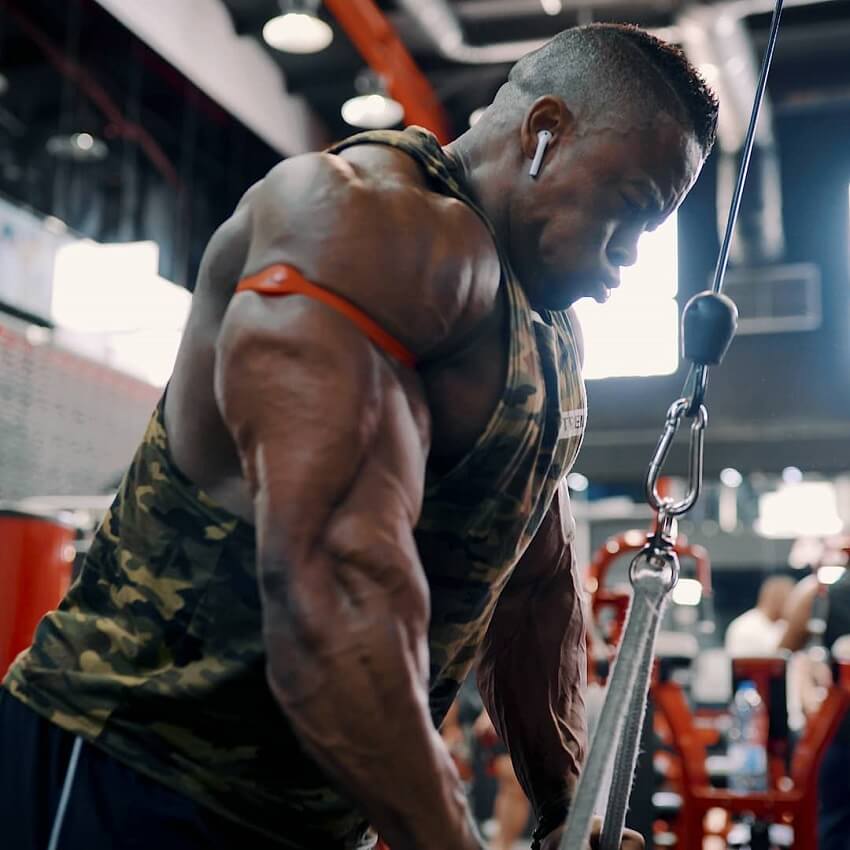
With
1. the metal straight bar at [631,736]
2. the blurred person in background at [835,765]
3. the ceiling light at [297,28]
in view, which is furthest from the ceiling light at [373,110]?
the metal straight bar at [631,736]

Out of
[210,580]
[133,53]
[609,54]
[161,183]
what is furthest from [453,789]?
[161,183]

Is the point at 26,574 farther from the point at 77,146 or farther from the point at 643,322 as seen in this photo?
the point at 643,322

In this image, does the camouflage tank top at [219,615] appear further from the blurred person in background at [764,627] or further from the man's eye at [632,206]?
the blurred person in background at [764,627]

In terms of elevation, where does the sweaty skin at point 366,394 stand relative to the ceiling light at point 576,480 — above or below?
below

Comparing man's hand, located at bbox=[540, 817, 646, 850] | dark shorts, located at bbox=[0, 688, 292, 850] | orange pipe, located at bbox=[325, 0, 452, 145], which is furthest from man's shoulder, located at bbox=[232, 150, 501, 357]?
orange pipe, located at bbox=[325, 0, 452, 145]

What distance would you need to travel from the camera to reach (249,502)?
1.11 m

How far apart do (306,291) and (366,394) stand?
97 mm

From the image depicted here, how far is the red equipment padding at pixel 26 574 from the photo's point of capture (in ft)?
9.20

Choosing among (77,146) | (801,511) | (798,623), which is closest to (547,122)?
(798,623)

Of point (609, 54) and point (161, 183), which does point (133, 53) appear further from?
point (609, 54)

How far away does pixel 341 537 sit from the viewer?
3.10 feet

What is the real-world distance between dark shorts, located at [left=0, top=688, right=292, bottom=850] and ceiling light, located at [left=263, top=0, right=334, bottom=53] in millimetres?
6215

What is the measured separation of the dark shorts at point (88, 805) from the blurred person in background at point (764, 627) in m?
3.57

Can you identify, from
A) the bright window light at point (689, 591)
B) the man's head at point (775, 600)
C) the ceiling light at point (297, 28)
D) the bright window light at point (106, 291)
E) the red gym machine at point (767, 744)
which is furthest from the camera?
the ceiling light at point (297, 28)
